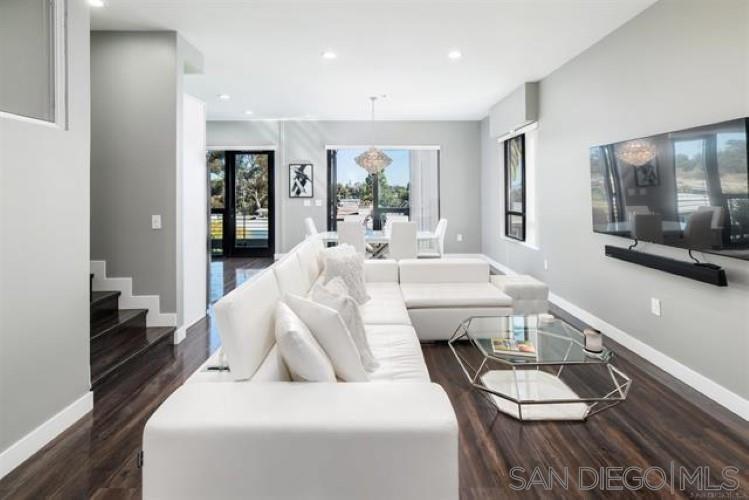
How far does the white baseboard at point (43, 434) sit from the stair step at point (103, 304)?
1.13m

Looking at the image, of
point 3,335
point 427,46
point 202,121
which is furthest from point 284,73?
point 3,335

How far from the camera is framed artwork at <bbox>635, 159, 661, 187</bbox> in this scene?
315 cm

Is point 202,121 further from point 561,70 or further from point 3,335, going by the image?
point 561,70

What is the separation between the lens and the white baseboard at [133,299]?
12.8 ft

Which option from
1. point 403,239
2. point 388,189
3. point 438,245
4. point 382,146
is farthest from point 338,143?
point 403,239

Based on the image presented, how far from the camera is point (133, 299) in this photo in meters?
3.93

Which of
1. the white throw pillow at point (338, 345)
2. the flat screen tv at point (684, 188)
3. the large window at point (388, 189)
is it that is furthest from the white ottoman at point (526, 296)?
the large window at point (388, 189)

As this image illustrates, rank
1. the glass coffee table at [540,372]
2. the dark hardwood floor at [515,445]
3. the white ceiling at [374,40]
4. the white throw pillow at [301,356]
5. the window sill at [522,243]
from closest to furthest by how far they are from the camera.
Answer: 1. the white throw pillow at [301,356]
2. the dark hardwood floor at [515,445]
3. the glass coffee table at [540,372]
4. the white ceiling at [374,40]
5. the window sill at [522,243]

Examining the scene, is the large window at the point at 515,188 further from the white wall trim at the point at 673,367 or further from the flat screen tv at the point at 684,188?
the flat screen tv at the point at 684,188

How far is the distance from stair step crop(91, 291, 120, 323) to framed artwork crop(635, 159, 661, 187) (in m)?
4.34

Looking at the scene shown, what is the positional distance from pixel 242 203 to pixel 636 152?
7369 mm

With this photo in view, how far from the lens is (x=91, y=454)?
2.16 m

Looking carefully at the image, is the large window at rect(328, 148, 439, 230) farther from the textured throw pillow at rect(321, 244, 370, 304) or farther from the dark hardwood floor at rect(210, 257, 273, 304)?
the textured throw pillow at rect(321, 244, 370, 304)

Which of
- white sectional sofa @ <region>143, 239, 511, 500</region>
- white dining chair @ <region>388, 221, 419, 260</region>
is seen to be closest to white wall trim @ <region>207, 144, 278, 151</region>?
white dining chair @ <region>388, 221, 419, 260</region>
